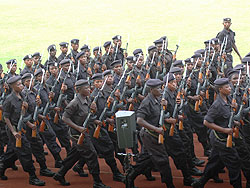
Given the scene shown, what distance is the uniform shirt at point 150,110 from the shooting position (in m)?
9.77

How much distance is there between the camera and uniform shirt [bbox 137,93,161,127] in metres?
9.77

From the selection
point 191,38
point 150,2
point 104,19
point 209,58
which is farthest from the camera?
point 150,2

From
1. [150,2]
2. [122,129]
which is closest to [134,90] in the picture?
[122,129]

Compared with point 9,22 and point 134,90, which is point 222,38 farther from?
point 9,22

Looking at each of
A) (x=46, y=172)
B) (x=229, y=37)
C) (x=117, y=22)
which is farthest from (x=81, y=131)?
(x=117, y=22)

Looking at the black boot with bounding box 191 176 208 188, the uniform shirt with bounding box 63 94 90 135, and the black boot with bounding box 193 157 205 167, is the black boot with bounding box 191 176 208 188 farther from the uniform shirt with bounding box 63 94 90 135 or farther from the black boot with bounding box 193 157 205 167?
the uniform shirt with bounding box 63 94 90 135

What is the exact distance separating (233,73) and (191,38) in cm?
1840

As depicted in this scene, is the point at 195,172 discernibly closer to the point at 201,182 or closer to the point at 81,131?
the point at 201,182

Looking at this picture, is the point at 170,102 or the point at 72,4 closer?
the point at 170,102

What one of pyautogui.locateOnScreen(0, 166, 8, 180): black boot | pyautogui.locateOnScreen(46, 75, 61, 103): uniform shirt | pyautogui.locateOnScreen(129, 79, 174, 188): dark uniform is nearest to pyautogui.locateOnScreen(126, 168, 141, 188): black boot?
pyautogui.locateOnScreen(129, 79, 174, 188): dark uniform

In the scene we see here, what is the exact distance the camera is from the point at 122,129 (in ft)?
30.5

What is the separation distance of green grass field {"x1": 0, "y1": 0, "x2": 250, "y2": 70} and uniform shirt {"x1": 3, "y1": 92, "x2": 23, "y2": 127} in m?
16.8

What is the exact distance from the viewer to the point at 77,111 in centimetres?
1027

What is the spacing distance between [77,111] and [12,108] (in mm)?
1175
